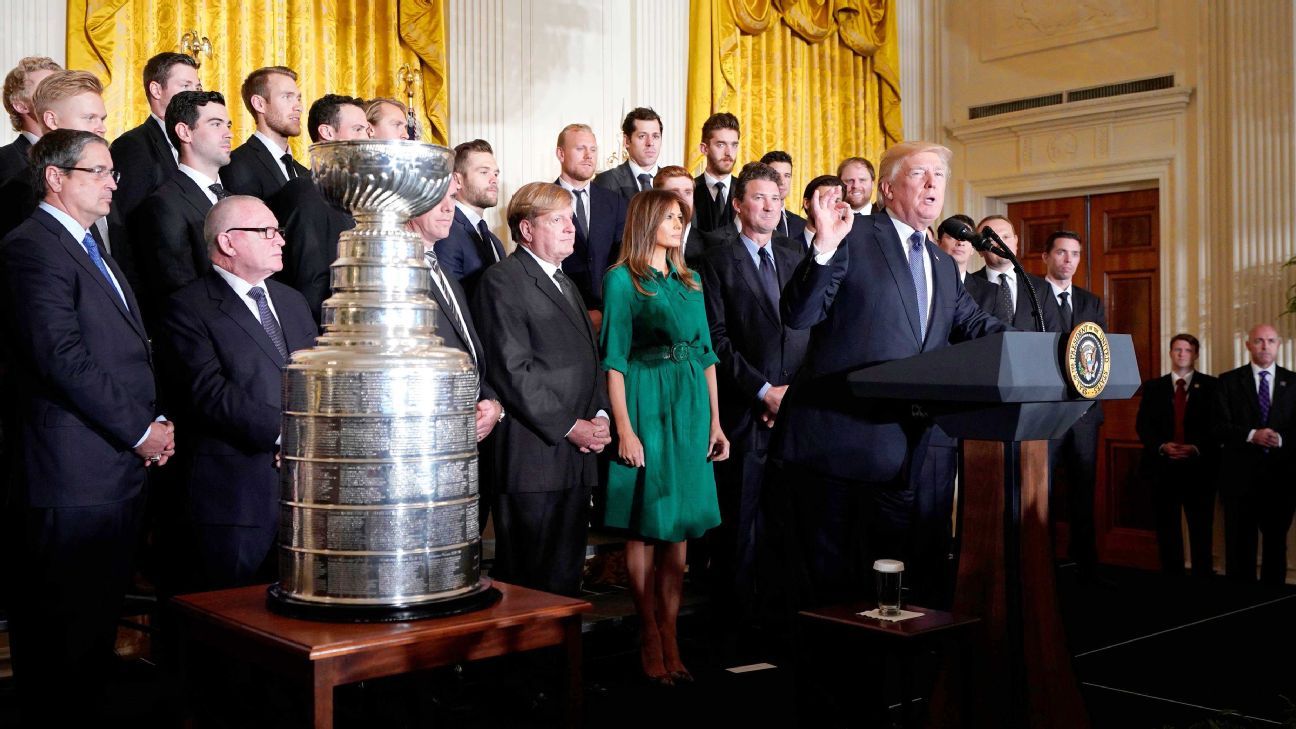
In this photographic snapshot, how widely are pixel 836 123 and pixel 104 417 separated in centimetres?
655

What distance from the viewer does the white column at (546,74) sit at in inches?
253

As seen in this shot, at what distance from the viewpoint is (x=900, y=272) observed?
3283 millimetres

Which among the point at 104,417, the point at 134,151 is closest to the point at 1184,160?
the point at 134,151

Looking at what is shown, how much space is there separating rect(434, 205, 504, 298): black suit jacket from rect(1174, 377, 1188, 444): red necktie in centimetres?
479

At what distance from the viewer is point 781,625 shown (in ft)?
15.5

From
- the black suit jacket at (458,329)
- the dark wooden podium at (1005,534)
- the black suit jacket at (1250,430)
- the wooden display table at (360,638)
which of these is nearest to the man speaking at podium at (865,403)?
the dark wooden podium at (1005,534)

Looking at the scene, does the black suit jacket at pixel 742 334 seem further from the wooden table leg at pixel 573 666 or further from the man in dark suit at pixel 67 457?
the wooden table leg at pixel 573 666

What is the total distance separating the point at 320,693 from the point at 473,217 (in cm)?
325

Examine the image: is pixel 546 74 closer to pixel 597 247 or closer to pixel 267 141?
pixel 597 247

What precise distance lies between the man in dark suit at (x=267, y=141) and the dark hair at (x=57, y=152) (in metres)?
1.00

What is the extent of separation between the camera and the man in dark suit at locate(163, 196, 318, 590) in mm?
3018

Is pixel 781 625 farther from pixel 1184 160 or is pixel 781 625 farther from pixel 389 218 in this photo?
pixel 1184 160

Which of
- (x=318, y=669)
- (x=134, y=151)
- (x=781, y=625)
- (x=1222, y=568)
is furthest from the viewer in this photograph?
(x=1222, y=568)

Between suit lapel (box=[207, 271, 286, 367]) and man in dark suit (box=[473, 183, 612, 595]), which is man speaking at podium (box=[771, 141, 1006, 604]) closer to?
man in dark suit (box=[473, 183, 612, 595])
